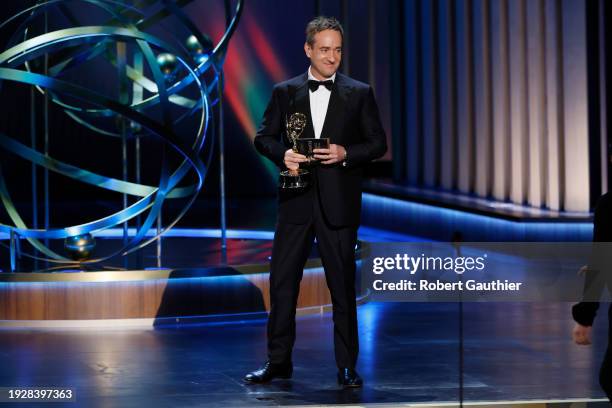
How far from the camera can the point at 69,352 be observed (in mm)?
5590

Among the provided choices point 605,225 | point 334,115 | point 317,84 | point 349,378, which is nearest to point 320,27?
point 317,84

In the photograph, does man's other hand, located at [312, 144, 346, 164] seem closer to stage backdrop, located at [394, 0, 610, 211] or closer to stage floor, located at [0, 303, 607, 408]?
stage floor, located at [0, 303, 607, 408]

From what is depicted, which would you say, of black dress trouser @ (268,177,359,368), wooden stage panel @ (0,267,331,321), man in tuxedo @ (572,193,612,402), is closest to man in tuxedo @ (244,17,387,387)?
black dress trouser @ (268,177,359,368)

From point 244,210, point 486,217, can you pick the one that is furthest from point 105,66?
point 486,217

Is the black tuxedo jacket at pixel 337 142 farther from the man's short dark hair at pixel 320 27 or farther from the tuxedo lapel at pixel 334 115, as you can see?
the man's short dark hair at pixel 320 27

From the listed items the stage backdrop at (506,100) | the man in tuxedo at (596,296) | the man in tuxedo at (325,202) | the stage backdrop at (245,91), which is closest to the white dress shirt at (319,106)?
the man in tuxedo at (325,202)

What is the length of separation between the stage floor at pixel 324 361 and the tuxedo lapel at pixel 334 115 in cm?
101

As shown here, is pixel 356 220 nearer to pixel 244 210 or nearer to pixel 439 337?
pixel 439 337

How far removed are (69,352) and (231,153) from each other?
9360mm

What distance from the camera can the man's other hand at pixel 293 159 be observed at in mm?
4430

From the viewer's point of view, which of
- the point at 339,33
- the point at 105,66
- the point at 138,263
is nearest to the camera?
the point at 339,33

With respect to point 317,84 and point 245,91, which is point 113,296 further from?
point 245,91

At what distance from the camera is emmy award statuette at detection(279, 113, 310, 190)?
4.50m

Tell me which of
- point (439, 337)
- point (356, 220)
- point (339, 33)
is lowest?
point (439, 337)
